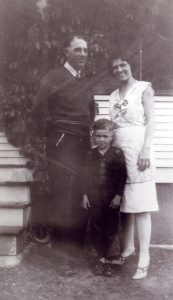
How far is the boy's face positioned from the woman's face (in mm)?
379

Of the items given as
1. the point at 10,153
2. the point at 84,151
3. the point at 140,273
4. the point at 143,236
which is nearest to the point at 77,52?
the point at 84,151

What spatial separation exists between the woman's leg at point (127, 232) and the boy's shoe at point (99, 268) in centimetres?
20

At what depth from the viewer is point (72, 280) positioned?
2664 millimetres

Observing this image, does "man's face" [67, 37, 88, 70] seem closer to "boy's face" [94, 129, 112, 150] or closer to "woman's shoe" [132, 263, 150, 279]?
"boy's face" [94, 129, 112, 150]

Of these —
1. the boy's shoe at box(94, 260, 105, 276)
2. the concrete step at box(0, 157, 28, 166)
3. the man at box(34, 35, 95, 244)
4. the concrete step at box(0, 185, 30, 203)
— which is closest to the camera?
the boy's shoe at box(94, 260, 105, 276)

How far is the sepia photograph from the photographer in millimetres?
2719

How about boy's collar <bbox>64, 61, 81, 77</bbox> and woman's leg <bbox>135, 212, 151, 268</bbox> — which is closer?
woman's leg <bbox>135, 212, 151, 268</bbox>

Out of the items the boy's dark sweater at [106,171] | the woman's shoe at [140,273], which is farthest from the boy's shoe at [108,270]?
the boy's dark sweater at [106,171]

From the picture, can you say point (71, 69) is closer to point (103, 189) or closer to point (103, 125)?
point (103, 125)

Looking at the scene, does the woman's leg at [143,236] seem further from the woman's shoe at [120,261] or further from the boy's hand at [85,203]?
the boy's hand at [85,203]

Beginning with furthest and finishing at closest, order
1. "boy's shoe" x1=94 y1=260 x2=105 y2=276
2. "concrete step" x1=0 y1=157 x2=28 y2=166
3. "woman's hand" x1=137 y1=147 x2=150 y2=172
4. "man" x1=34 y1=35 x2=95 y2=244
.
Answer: "concrete step" x1=0 y1=157 x2=28 y2=166
"man" x1=34 y1=35 x2=95 y2=244
"boy's shoe" x1=94 y1=260 x2=105 y2=276
"woman's hand" x1=137 y1=147 x2=150 y2=172

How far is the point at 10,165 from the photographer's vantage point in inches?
128

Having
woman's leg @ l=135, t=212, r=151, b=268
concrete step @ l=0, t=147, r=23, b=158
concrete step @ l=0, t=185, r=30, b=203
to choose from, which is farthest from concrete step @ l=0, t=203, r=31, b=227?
woman's leg @ l=135, t=212, r=151, b=268

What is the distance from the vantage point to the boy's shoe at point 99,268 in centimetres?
276
